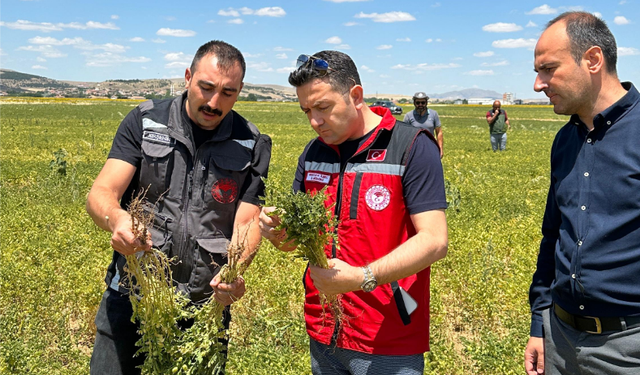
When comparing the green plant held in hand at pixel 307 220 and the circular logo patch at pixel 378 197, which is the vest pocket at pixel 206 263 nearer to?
the green plant held in hand at pixel 307 220

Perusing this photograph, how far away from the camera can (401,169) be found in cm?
248

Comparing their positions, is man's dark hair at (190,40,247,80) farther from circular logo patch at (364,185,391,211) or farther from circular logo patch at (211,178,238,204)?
circular logo patch at (364,185,391,211)

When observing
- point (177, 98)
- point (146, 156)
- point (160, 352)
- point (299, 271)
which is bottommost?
point (299, 271)

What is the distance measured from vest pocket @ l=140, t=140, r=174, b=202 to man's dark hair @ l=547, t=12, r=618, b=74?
215 cm

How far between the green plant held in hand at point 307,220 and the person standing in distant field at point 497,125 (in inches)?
615

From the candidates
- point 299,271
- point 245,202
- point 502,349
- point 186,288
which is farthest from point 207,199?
point 299,271

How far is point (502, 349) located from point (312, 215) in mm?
2946

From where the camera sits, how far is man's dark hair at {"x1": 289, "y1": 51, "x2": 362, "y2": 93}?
2492 millimetres

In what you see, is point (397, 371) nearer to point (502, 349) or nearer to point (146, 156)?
point (146, 156)

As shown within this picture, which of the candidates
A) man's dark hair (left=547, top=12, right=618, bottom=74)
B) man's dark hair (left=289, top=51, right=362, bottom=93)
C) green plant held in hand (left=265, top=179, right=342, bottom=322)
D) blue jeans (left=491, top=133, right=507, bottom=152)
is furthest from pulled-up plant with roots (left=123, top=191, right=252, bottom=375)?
blue jeans (left=491, top=133, right=507, bottom=152)

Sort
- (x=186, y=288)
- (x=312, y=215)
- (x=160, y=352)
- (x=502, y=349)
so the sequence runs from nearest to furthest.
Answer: (x=312, y=215)
(x=160, y=352)
(x=186, y=288)
(x=502, y=349)

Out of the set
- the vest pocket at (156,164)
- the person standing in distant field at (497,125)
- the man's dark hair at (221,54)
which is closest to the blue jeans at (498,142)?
the person standing in distant field at (497,125)

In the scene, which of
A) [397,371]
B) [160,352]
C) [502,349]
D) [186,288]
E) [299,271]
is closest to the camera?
[397,371]

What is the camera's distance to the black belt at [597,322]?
7.78ft
